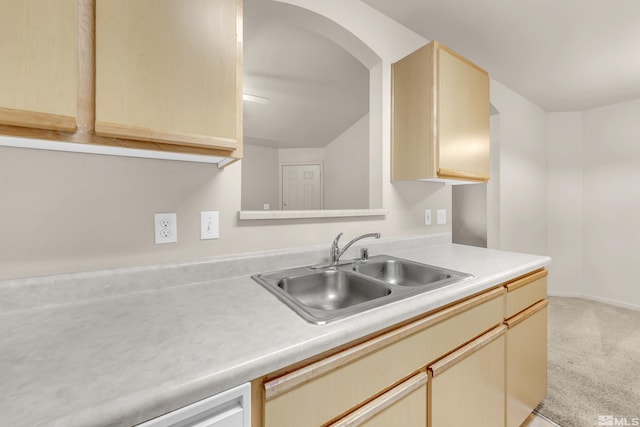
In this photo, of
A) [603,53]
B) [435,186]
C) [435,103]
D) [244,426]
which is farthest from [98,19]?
[603,53]

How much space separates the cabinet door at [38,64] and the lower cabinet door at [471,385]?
1320mm

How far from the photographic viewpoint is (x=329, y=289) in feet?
4.12

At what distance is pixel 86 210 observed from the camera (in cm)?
94

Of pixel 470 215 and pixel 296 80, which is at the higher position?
pixel 296 80

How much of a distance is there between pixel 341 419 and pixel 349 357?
16 centimetres

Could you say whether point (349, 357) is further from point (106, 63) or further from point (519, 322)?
point (519, 322)

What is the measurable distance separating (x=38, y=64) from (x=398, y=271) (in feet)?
5.00

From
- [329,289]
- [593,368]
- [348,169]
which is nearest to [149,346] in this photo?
[329,289]

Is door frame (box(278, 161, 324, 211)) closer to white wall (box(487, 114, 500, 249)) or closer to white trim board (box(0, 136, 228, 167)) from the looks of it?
white wall (box(487, 114, 500, 249))

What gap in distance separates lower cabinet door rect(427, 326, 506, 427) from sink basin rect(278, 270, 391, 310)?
1.23 ft

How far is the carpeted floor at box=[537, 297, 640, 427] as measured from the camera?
1.58m

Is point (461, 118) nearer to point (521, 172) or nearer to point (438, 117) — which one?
point (438, 117)

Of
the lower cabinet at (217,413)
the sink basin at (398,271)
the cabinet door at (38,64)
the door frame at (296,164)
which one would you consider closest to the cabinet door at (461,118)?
the sink basin at (398,271)

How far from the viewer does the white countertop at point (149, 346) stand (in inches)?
17.8
